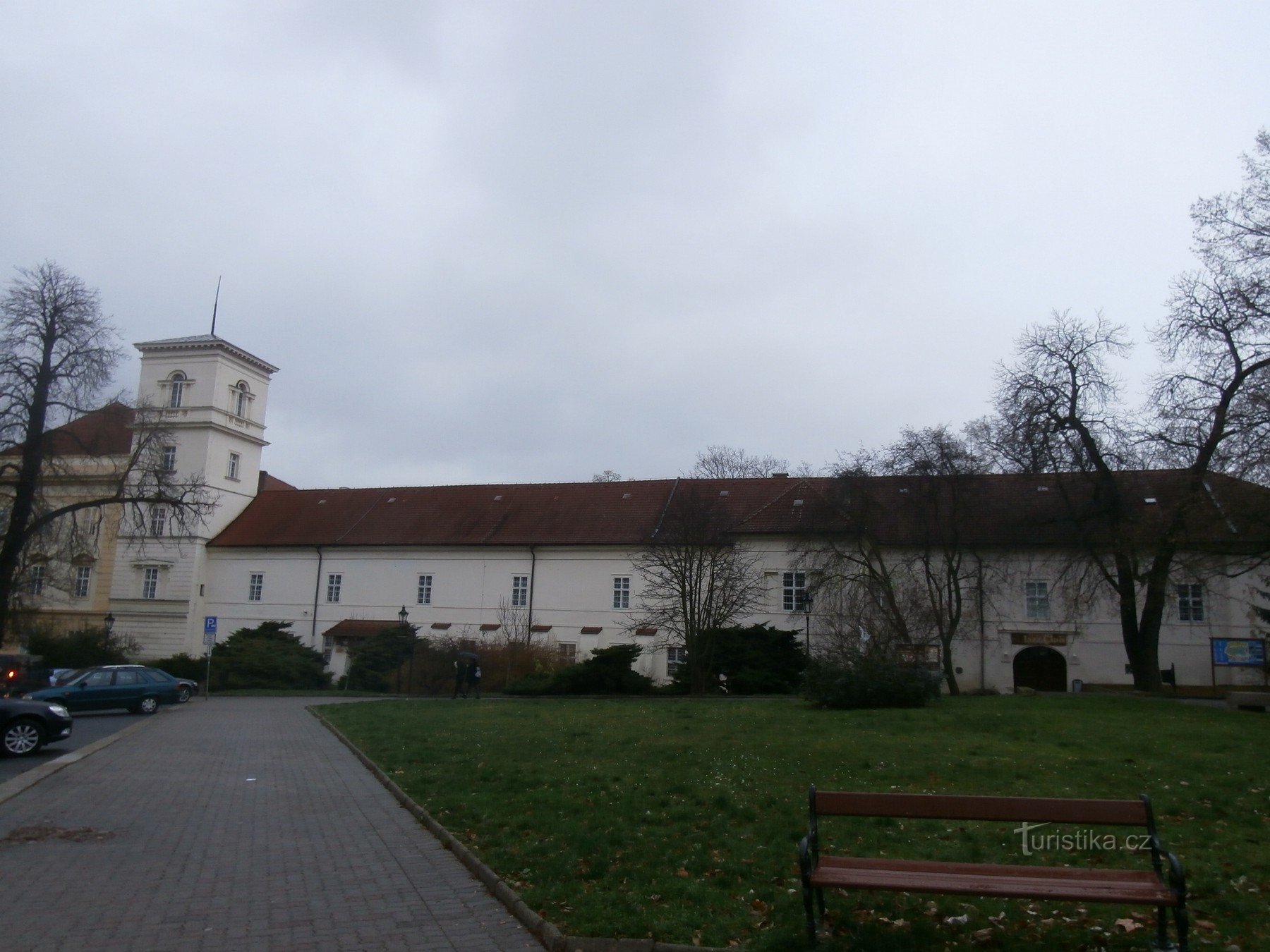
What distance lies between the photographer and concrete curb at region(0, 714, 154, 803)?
44.7 ft

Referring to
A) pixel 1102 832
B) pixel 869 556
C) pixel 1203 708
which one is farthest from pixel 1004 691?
pixel 1102 832

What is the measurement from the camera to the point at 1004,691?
1715 inches

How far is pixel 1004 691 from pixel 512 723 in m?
28.8

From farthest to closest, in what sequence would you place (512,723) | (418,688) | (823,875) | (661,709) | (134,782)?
1. (418,688)
2. (661,709)
3. (512,723)
4. (134,782)
5. (823,875)

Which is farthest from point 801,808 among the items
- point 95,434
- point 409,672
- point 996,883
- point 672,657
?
point 672,657

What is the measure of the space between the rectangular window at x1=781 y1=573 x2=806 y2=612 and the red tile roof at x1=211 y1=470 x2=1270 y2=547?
7.81ft

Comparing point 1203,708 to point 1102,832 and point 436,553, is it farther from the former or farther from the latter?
point 436,553

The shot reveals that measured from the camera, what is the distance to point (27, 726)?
61.1 feet

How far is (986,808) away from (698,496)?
39673 mm

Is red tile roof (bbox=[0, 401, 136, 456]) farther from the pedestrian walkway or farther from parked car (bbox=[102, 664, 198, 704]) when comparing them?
the pedestrian walkway

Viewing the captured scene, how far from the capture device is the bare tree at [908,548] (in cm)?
3772

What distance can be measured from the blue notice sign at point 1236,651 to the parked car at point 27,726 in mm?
39183

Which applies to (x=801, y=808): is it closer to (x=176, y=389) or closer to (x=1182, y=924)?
(x=1182, y=924)

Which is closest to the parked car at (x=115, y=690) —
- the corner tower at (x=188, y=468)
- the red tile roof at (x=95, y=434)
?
the red tile roof at (x=95, y=434)
